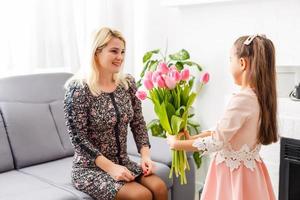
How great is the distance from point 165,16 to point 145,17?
19cm

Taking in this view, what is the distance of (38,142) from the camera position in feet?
7.99

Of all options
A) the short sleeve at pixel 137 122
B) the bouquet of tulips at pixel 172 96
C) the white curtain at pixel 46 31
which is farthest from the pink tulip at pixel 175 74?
the white curtain at pixel 46 31

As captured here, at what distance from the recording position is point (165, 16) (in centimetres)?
346

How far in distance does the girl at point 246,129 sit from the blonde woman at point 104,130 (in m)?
0.34

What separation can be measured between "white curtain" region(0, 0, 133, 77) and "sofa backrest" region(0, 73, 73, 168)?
0.25 m

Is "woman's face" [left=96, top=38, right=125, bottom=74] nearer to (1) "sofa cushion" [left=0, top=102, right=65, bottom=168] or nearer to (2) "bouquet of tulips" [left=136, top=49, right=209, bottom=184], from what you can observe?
(2) "bouquet of tulips" [left=136, top=49, right=209, bottom=184]

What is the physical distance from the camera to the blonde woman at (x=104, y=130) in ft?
6.46

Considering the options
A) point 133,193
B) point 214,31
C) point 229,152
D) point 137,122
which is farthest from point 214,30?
point 133,193

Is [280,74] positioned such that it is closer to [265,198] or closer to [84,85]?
[265,198]

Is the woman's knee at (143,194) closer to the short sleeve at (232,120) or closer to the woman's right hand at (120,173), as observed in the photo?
the woman's right hand at (120,173)

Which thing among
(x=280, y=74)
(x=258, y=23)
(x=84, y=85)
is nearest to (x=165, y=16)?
(x=258, y=23)

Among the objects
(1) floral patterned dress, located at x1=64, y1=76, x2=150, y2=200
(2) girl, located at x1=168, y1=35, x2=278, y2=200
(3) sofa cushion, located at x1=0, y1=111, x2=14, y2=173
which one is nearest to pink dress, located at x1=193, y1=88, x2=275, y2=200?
(2) girl, located at x1=168, y1=35, x2=278, y2=200

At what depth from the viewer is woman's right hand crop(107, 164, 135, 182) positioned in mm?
1961

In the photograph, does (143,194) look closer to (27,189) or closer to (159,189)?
(159,189)
